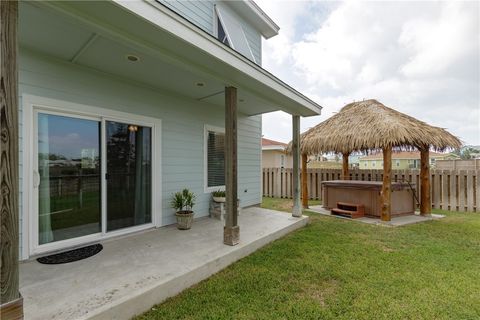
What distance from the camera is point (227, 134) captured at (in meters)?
3.65

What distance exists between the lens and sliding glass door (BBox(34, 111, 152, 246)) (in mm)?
3299

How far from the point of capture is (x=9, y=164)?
1649mm

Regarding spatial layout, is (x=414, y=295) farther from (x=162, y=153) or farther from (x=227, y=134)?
(x=162, y=153)

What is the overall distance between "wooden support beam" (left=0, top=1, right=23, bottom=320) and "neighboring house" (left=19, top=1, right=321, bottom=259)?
58cm

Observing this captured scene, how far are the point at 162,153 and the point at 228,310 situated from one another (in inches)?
127

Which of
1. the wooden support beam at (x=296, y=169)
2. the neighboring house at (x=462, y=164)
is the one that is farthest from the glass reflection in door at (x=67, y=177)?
the neighboring house at (x=462, y=164)

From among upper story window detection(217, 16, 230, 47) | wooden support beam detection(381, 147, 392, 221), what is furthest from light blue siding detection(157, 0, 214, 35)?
wooden support beam detection(381, 147, 392, 221)

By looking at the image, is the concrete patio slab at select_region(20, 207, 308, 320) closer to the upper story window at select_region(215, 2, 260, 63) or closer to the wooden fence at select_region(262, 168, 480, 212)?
the upper story window at select_region(215, 2, 260, 63)

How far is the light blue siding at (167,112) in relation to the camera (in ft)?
10.6

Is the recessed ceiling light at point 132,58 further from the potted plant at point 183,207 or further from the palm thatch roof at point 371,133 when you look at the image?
the palm thatch roof at point 371,133

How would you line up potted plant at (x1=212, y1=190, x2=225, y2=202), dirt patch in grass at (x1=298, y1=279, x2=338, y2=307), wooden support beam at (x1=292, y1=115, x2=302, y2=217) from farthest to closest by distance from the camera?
wooden support beam at (x1=292, y1=115, x2=302, y2=217) → potted plant at (x1=212, y1=190, x2=225, y2=202) → dirt patch in grass at (x1=298, y1=279, x2=338, y2=307)

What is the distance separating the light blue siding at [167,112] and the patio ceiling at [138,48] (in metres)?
0.17

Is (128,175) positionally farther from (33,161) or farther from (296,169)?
(296,169)

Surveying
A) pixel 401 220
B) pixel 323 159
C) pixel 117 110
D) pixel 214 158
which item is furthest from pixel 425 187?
pixel 323 159
